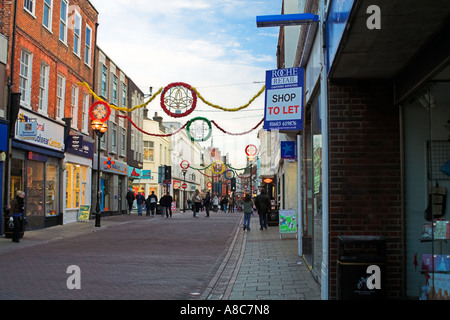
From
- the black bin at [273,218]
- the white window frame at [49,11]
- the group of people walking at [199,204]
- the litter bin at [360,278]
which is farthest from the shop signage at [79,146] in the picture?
the litter bin at [360,278]

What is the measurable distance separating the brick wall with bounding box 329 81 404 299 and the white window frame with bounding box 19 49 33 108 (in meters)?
14.9

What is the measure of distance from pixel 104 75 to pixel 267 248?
21014 mm

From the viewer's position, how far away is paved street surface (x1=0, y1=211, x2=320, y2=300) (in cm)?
770

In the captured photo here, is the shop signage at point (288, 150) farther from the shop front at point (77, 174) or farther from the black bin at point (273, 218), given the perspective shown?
the shop front at point (77, 174)

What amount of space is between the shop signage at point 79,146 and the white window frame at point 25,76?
14.8 ft

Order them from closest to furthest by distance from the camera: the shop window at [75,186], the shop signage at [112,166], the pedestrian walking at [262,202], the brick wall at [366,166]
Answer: the brick wall at [366,166] → the pedestrian walking at [262,202] → the shop window at [75,186] → the shop signage at [112,166]

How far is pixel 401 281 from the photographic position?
7121mm

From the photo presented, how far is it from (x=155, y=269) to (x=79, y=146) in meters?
15.9

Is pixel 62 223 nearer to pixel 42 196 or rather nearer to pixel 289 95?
pixel 42 196

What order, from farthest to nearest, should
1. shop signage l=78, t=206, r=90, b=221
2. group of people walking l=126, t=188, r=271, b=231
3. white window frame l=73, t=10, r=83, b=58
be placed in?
white window frame l=73, t=10, r=83, b=58 < shop signage l=78, t=206, r=90, b=221 < group of people walking l=126, t=188, r=271, b=231

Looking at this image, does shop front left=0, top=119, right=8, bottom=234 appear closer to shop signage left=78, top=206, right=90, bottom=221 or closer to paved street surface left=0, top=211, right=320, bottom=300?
paved street surface left=0, top=211, right=320, bottom=300

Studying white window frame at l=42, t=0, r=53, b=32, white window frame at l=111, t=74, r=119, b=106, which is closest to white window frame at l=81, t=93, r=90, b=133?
white window frame at l=42, t=0, r=53, b=32

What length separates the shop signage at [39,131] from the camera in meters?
18.3
